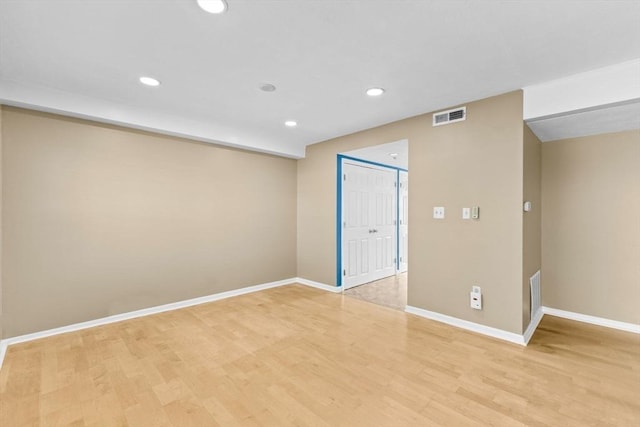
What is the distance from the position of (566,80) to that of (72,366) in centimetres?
499

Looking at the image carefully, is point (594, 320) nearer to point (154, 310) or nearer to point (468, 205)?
point (468, 205)

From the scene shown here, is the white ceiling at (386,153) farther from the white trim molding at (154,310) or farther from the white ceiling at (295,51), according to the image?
the white trim molding at (154,310)

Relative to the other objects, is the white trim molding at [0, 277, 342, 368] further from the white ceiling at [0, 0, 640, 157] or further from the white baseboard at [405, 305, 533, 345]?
the white ceiling at [0, 0, 640, 157]

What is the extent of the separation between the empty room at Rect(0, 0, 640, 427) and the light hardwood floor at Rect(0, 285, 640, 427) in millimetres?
22

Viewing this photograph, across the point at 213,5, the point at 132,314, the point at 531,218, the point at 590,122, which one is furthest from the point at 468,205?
the point at 132,314

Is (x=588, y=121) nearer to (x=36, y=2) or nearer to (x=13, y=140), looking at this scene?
(x=36, y=2)

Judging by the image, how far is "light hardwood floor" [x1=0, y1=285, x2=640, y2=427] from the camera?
182 cm

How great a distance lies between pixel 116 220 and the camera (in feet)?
11.1

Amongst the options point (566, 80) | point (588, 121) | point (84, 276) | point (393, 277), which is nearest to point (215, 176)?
point (84, 276)

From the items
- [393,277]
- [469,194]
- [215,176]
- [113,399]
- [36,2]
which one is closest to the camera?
[36,2]

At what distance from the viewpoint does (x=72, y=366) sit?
2.38m

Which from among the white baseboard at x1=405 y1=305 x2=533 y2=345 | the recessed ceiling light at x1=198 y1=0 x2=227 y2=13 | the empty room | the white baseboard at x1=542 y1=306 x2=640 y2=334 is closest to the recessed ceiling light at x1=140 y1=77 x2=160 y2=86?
the empty room

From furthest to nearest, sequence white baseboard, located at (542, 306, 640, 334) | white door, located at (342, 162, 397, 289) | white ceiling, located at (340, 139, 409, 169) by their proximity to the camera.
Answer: white door, located at (342, 162, 397, 289) → white ceiling, located at (340, 139, 409, 169) → white baseboard, located at (542, 306, 640, 334)

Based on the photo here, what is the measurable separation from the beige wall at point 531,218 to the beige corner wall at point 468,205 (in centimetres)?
13
